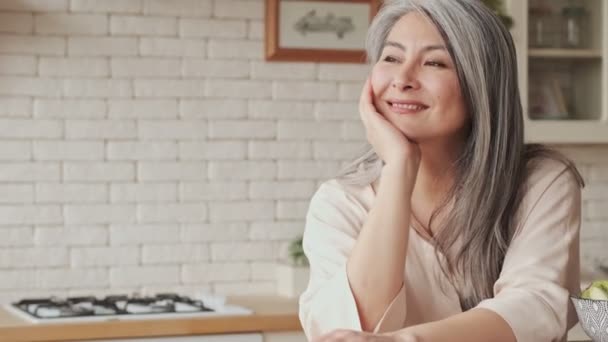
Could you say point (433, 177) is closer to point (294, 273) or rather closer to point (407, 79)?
point (407, 79)

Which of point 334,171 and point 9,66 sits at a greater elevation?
point 9,66

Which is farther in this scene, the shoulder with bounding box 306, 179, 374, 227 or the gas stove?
the gas stove

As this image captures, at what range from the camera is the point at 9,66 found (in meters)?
3.72

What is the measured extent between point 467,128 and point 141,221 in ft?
6.43

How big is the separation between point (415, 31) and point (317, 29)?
2.05m

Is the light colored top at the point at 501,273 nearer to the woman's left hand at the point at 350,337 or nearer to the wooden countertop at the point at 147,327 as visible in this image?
the woman's left hand at the point at 350,337

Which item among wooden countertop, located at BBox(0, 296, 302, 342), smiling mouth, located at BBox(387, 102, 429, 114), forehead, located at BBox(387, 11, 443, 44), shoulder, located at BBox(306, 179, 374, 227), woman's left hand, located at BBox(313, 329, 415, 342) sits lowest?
wooden countertop, located at BBox(0, 296, 302, 342)

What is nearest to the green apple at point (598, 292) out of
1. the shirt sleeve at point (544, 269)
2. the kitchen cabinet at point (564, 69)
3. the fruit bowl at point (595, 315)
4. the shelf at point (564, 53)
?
the fruit bowl at point (595, 315)

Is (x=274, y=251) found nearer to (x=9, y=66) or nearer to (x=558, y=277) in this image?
(x=9, y=66)

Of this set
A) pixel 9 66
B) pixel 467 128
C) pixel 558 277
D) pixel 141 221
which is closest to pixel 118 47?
pixel 9 66

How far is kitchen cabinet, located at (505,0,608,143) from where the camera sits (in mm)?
4047

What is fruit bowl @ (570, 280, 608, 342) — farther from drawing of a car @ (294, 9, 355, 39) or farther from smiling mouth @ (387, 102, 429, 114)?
drawing of a car @ (294, 9, 355, 39)

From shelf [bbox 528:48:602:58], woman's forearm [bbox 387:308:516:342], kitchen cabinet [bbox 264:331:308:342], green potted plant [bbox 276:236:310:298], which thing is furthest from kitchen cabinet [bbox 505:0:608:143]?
woman's forearm [bbox 387:308:516:342]

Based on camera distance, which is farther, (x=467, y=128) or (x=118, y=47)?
(x=118, y=47)
